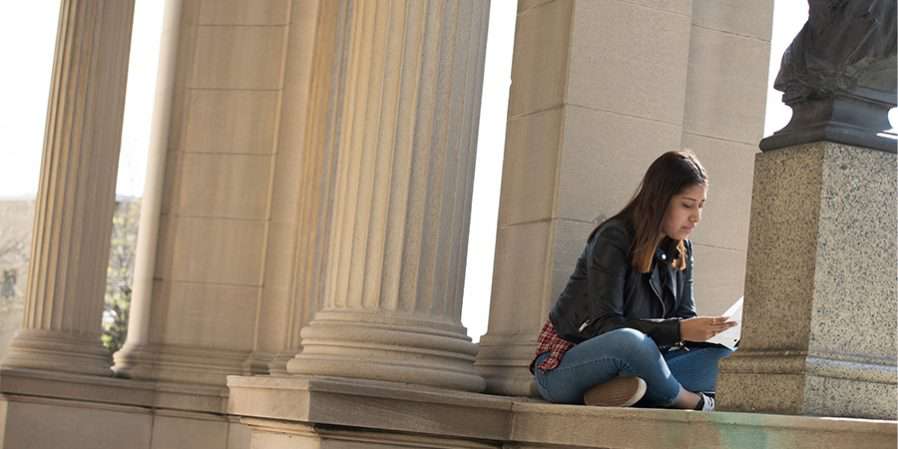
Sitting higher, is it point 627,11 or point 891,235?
point 627,11

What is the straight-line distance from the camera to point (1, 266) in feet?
261

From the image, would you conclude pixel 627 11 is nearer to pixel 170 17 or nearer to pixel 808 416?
pixel 808 416

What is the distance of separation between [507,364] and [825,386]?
7226 mm

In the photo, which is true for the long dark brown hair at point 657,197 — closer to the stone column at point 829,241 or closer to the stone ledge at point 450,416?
the stone ledge at point 450,416

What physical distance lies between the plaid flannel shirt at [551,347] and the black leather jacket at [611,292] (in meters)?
0.09

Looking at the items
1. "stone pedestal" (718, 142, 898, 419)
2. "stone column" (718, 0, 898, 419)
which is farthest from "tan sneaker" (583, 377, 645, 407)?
"stone pedestal" (718, 142, 898, 419)

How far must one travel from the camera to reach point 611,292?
1850cm

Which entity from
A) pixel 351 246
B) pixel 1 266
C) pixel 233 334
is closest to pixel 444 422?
pixel 351 246

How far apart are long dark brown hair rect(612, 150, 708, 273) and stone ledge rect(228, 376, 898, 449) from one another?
7.19 feet

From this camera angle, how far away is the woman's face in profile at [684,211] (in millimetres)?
18703

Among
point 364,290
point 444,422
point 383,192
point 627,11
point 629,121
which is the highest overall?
point 627,11

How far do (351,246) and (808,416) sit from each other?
7.48m

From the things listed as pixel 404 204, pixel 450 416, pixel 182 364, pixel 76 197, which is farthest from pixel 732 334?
pixel 76 197

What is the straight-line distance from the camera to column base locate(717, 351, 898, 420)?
48.8ft
